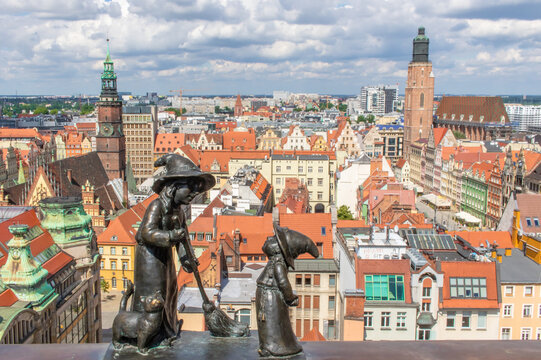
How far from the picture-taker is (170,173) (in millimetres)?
7852

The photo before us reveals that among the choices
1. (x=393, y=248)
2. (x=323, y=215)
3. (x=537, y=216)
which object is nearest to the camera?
(x=393, y=248)

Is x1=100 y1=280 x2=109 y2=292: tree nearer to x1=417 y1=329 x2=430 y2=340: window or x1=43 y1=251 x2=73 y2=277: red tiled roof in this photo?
x1=43 y1=251 x2=73 y2=277: red tiled roof

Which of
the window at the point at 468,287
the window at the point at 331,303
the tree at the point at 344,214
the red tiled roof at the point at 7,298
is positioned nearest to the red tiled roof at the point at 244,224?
the window at the point at 331,303

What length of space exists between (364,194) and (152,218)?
6764 centimetres

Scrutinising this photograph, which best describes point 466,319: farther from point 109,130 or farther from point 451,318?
point 109,130

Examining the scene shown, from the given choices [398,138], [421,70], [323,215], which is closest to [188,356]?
[323,215]

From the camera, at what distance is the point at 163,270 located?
775 cm

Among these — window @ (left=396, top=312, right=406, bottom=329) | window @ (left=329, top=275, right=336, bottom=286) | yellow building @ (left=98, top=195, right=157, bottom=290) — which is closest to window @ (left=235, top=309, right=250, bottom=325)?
window @ (left=329, top=275, right=336, bottom=286)

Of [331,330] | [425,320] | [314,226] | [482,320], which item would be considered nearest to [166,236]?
[425,320]

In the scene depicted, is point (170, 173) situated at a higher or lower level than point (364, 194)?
higher

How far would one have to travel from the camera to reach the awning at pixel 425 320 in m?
29.8

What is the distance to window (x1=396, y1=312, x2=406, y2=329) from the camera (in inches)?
1176

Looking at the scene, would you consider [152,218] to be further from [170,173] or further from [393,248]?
[393,248]

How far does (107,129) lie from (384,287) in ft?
211
